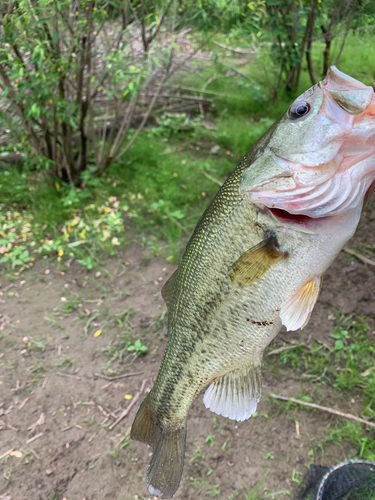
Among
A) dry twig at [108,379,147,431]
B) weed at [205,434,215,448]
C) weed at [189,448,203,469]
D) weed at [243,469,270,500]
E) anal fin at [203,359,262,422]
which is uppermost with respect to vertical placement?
anal fin at [203,359,262,422]

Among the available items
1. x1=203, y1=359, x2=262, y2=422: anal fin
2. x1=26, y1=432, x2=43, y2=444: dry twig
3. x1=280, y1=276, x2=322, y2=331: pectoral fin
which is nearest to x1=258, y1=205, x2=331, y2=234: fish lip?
x1=280, y1=276, x2=322, y2=331: pectoral fin

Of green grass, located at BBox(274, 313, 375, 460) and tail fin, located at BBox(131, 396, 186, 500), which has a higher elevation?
tail fin, located at BBox(131, 396, 186, 500)

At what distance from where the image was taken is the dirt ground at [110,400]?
7.15ft

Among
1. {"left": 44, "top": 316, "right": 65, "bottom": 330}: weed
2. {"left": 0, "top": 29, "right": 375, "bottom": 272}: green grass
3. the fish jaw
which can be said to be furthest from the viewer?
{"left": 0, "top": 29, "right": 375, "bottom": 272}: green grass

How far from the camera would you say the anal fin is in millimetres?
1364

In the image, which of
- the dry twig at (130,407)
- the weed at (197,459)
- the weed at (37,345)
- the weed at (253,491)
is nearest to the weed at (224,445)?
the weed at (197,459)

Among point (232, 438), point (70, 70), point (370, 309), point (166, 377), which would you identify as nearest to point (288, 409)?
point (232, 438)

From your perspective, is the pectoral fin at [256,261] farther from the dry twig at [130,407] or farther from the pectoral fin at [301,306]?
the dry twig at [130,407]

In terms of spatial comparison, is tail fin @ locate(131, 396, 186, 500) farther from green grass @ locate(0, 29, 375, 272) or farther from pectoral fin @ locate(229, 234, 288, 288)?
green grass @ locate(0, 29, 375, 272)

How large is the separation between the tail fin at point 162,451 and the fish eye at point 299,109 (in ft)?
4.27

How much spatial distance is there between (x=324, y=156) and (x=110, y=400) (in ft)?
7.59

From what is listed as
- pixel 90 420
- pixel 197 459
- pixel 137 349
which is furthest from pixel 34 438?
pixel 197 459

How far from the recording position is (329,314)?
300 centimetres

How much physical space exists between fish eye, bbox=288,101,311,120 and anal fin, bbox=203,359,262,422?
34.7 inches
